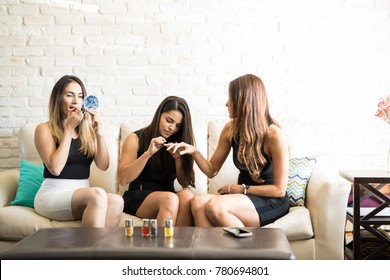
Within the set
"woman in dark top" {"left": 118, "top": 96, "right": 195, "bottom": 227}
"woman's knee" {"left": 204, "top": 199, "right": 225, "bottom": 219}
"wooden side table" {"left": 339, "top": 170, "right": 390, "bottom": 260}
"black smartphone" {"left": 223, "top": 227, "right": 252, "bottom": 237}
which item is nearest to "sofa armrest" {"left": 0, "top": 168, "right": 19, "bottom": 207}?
"woman in dark top" {"left": 118, "top": 96, "right": 195, "bottom": 227}

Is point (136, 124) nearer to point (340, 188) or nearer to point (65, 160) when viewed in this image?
point (65, 160)

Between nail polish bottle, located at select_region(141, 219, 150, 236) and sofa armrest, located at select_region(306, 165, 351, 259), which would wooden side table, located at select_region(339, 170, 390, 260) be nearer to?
sofa armrest, located at select_region(306, 165, 351, 259)

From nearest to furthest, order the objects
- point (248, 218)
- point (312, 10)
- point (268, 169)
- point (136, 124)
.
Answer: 1. point (248, 218)
2. point (268, 169)
3. point (136, 124)
4. point (312, 10)

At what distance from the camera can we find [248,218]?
9.08 feet

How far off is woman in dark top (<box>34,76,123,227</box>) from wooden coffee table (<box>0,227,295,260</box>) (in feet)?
1.69

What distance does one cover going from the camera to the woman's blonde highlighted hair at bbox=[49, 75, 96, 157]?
299 centimetres

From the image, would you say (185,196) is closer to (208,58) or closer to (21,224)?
(21,224)

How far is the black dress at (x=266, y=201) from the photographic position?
2801mm

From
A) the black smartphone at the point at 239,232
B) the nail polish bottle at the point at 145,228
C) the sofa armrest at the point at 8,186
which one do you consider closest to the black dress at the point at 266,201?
the black smartphone at the point at 239,232

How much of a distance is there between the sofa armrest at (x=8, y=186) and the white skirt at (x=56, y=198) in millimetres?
273

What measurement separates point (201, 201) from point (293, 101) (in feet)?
4.34

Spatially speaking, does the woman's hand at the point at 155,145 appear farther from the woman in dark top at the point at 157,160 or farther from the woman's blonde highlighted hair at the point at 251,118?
the woman's blonde highlighted hair at the point at 251,118
